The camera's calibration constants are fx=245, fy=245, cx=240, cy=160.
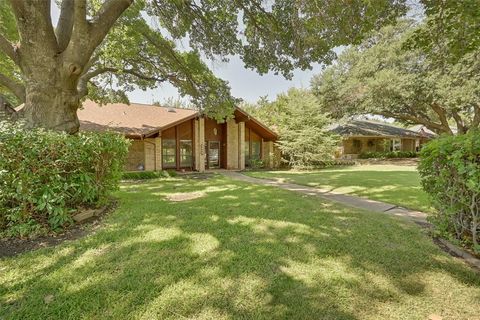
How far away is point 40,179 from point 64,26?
181 inches

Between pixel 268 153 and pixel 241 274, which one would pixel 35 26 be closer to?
pixel 241 274

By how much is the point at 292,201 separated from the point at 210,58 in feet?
22.2

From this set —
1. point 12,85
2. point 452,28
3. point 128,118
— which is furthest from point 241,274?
point 128,118

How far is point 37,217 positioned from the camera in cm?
441

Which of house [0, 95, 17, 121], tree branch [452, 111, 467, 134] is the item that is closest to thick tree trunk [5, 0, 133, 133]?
house [0, 95, 17, 121]

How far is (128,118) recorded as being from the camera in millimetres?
17531

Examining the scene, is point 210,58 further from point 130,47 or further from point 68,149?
point 68,149

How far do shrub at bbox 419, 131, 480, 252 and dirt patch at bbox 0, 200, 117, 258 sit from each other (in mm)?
6173

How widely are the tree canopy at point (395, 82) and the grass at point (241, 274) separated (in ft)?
68.6

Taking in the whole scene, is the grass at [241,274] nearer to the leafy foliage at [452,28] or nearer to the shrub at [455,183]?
the shrub at [455,183]

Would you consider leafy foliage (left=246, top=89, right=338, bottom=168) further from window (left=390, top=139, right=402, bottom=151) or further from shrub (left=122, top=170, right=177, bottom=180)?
window (left=390, top=139, right=402, bottom=151)

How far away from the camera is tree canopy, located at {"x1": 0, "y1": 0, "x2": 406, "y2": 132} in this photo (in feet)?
19.0

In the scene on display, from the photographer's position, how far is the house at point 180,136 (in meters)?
16.1

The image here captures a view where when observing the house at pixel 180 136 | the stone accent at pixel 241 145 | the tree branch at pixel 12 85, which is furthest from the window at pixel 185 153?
the tree branch at pixel 12 85
